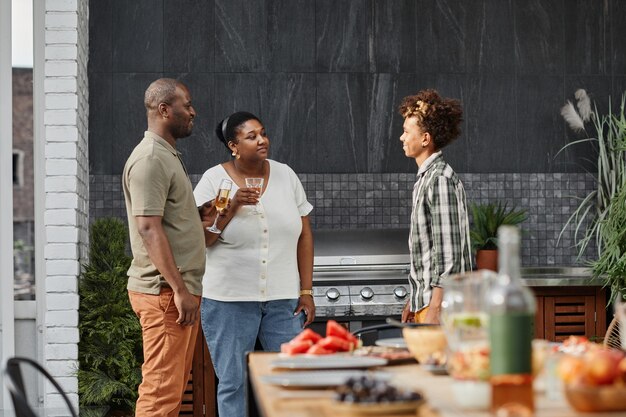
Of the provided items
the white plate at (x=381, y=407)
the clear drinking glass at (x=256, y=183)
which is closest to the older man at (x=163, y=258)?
the clear drinking glass at (x=256, y=183)

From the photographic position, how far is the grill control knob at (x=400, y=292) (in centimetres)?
521

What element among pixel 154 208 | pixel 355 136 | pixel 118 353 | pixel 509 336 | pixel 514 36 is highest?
pixel 514 36

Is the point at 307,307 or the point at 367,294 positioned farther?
the point at 367,294

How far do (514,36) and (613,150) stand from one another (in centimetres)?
95

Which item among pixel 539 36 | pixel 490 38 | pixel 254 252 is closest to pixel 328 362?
pixel 254 252

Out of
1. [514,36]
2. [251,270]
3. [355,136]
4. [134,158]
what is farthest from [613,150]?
[134,158]

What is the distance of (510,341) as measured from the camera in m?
1.61

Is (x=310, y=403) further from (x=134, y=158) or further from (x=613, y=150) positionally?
(x=613, y=150)

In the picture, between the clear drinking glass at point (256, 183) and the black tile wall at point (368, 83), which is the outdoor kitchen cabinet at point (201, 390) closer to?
the black tile wall at point (368, 83)

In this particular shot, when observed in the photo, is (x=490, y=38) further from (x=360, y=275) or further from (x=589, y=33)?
(x=360, y=275)

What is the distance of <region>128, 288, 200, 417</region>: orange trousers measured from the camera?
354 centimetres

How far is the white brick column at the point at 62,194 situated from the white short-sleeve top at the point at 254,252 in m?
1.19

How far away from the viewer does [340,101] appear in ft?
19.8

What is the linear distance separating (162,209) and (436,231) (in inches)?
37.7
